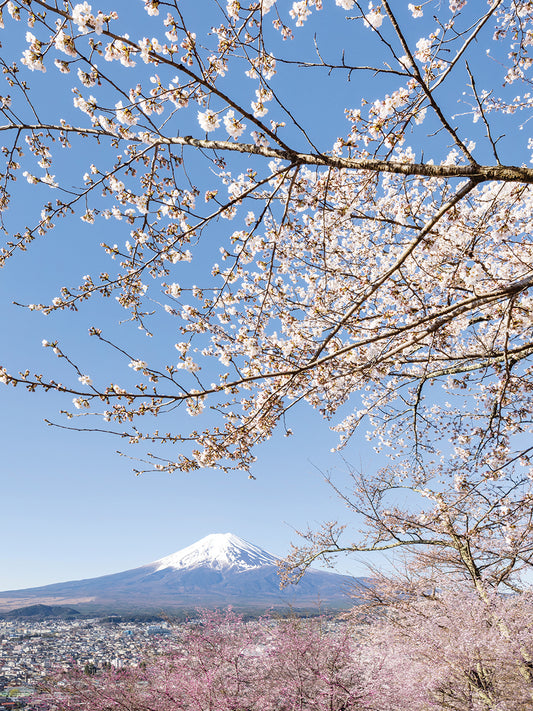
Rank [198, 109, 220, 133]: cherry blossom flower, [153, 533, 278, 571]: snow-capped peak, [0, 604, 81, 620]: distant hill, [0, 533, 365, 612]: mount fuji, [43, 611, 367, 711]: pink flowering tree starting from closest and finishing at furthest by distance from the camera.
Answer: [198, 109, 220, 133]: cherry blossom flower < [43, 611, 367, 711]: pink flowering tree < [0, 604, 81, 620]: distant hill < [0, 533, 365, 612]: mount fuji < [153, 533, 278, 571]: snow-capped peak

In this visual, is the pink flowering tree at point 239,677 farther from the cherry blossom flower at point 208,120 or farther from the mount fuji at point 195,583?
the mount fuji at point 195,583

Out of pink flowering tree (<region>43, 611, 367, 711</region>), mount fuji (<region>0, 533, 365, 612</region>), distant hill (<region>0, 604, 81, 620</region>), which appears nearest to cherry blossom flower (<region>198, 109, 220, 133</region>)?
pink flowering tree (<region>43, 611, 367, 711</region>)

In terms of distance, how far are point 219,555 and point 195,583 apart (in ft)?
95.5

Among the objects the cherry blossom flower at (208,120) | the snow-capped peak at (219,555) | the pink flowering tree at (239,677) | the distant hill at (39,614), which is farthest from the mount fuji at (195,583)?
the cherry blossom flower at (208,120)

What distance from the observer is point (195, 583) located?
125062mm

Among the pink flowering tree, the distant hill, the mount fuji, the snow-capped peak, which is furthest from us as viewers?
the snow-capped peak

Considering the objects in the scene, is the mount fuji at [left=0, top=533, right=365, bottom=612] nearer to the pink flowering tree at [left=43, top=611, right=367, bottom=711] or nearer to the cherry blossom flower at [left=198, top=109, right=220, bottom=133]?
the pink flowering tree at [left=43, top=611, right=367, bottom=711]

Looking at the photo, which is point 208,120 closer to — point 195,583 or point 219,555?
point 195,583

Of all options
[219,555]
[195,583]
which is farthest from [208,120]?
[219,555]

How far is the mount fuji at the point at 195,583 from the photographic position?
100 meters

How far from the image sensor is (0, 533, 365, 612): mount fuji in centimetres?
10031

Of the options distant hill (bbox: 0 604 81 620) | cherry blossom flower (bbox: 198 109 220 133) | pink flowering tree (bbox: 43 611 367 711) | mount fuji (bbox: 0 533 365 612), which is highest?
cherry blossom flower (bbox: 198 109 220 133)

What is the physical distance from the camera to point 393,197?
5.43 m

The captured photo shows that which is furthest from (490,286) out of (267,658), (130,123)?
(267,658)
